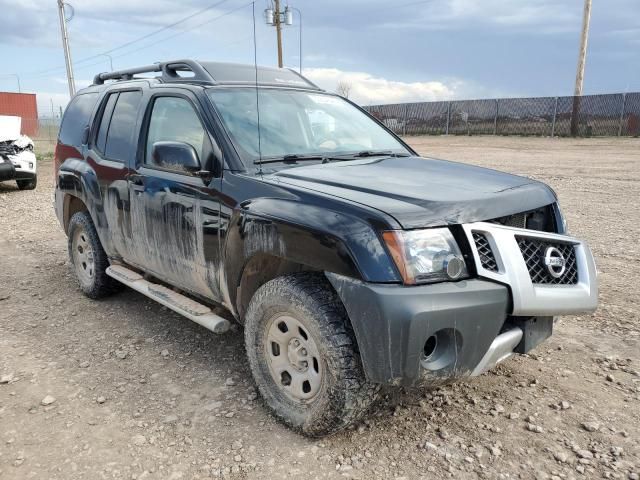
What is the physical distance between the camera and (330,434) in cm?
271

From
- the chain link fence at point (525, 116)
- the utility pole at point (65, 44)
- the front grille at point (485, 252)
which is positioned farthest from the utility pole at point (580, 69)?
the front grille at point (485, 252)

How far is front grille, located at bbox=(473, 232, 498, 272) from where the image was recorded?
7.94 feet

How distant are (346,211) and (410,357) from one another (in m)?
0.69

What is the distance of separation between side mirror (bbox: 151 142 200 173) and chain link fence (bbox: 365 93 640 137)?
22.3 m

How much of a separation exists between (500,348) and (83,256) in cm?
394

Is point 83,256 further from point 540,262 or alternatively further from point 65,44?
point 65,44

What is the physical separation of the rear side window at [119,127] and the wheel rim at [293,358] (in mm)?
1962

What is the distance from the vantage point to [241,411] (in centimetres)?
305

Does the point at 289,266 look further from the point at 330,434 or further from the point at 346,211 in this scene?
the point at 330,434

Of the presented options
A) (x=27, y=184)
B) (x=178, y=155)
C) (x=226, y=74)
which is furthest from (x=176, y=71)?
(x=27, y=184)

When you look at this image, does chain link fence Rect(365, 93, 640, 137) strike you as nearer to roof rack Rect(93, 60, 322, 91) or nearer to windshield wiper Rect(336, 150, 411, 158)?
roof rack Rect(93, 60, 322, 91)

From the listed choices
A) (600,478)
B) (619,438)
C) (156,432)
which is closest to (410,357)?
(600,478)

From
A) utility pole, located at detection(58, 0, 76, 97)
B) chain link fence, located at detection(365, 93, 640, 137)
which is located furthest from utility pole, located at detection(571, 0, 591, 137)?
utility pole, located at detection(58, 0, 76, 97)

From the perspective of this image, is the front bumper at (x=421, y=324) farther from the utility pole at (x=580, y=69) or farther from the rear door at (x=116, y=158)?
the utility pole at (x=580, y=69)
